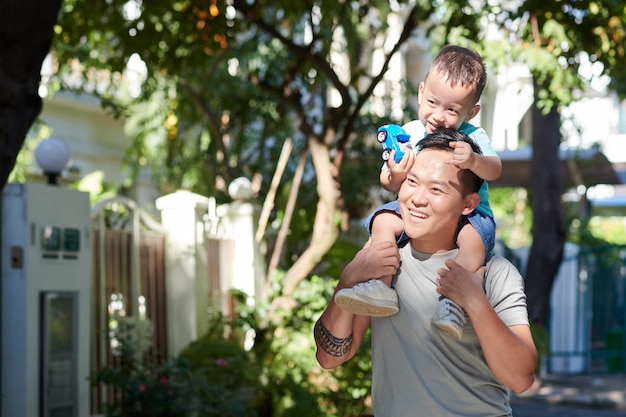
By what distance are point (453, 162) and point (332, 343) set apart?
674mm

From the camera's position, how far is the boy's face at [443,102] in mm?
3525

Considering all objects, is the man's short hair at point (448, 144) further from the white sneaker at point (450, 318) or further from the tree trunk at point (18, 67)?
the tree trunk at point (18, 67)

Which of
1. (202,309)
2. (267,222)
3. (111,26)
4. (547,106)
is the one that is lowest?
(202,309)

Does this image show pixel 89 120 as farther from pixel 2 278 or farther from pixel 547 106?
pixel 2 278

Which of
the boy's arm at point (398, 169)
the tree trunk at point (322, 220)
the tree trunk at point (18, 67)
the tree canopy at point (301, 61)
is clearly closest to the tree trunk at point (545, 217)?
the tree canopy at point (301, 61)

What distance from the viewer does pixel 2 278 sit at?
8453mm

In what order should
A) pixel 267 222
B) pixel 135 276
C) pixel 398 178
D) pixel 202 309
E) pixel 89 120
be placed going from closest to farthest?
1. pixel 398 178
2. pixel 135 276
3. pixel 202 309
4. pixel 267 222
5. pixel 89 120

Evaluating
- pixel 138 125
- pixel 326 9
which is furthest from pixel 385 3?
pixel 138 125

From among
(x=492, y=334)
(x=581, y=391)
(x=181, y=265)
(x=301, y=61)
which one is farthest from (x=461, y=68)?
(x=581, y=391)

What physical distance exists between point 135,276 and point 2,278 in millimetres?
1862


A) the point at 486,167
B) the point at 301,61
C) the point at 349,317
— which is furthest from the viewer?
the point at 301,61

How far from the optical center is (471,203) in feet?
11.2

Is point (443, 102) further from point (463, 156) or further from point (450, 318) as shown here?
point (450, 318)

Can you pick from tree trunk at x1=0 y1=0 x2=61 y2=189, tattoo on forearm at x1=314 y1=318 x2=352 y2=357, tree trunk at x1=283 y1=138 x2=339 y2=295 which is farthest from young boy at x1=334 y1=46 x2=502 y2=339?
tree trunk at x1=283 y1=138 x2=339 y2=295
